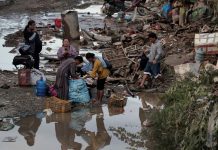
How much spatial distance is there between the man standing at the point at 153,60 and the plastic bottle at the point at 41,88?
99.7 inches

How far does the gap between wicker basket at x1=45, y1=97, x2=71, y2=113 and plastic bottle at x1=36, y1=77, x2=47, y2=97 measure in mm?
887

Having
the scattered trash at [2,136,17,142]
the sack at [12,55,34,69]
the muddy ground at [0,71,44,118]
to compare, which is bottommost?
the scattered trash at [2,136,17,142]

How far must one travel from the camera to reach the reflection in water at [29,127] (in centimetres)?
958

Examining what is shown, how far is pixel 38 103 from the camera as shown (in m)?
11.4

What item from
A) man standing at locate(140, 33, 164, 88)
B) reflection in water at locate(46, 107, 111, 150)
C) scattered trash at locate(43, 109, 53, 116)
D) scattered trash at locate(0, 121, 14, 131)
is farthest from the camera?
man standing at locate(140, 33, 164, 88)

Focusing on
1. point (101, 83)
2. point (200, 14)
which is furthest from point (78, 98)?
point (200, 14)

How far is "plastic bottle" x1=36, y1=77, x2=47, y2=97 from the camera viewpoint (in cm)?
1176

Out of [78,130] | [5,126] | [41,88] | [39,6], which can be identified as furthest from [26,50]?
[39,6]

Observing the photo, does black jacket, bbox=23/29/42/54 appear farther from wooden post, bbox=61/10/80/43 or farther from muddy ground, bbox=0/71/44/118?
wooden post, bbox=61/10/80/43

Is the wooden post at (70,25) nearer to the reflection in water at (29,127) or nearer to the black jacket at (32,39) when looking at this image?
the black jacket at (32,39)

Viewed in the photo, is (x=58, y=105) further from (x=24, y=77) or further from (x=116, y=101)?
(x=24, y=77)

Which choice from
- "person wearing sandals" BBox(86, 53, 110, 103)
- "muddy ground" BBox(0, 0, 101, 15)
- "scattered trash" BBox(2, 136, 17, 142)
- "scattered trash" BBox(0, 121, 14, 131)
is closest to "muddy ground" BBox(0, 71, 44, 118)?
"scattered trash" BBox(0, 121, 14, 131)

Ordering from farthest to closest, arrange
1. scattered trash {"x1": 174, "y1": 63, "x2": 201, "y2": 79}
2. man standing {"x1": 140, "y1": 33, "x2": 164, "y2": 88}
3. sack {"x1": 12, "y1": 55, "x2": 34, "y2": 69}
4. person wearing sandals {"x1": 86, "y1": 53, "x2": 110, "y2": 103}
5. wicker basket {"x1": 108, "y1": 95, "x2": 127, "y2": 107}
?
scattered trash {"x1": 174, "y1": 63, "x2": 201, "y2": 79}, man standing {"x1": 140, "y1": 33, "x2": 164, "y2": 88}, sack {"x1": 12, "y1": 55, "x2": 34, "y2": 69}, wicker basket {"x1": 108, "y1": 95, "x2": 127, "y2": 107}, person wearing sandals {"x1": 86, "y1": 53, "x2": 110, "y2": 103}

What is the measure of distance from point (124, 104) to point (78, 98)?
3.46ft
